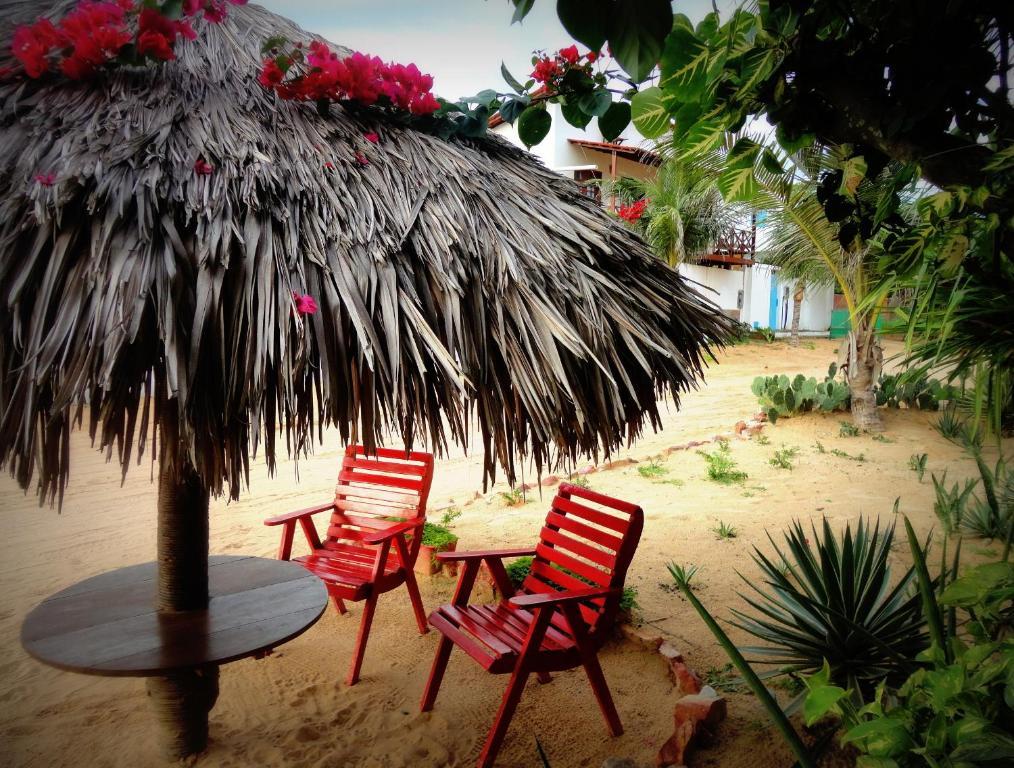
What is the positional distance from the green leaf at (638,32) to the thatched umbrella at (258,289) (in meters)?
1.03

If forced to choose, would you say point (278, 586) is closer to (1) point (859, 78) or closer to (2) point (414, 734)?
(2) point (414, 734)

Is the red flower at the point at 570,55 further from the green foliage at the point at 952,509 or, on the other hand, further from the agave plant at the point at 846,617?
the green foliage at the point at 952,509

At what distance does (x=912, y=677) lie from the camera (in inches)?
51.3

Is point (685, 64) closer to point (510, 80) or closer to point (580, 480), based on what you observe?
point (510, 80)

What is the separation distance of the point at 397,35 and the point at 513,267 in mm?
2079

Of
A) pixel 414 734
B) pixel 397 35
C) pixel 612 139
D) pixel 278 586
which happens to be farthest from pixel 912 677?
pixel 397 35

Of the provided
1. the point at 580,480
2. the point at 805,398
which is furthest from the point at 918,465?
the point at 580,480

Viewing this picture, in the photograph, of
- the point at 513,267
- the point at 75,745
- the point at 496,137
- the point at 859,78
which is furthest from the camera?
the point at 496,137

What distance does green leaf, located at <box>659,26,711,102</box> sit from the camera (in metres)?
1.73

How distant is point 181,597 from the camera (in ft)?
7.89

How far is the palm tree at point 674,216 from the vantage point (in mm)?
15913

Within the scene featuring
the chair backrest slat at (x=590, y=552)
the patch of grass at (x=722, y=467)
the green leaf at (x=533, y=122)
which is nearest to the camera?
the green leaf at (x=533, y=122)

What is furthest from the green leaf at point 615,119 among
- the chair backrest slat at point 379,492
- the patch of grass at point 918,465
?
the patch of grass at point 918,465

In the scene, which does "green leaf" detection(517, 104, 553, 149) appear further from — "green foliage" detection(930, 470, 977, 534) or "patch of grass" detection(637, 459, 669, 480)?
"patch of grass" detection(637, 459, 669, 480)
